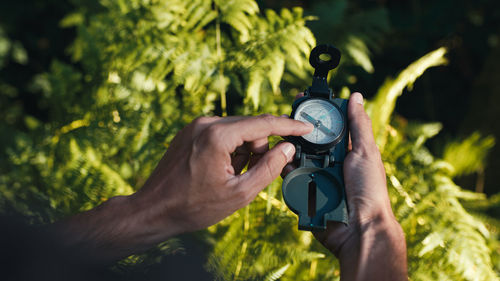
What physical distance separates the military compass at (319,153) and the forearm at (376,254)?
0.14 m

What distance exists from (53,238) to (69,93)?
5.33ft

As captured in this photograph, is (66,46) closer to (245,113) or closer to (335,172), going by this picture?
(245,113)

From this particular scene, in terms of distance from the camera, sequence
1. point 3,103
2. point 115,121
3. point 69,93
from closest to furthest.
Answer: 1. point 115,121
2. point 69,93
3. point 3,103

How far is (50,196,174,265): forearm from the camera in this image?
1.14 m

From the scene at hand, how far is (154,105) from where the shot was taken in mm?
2076

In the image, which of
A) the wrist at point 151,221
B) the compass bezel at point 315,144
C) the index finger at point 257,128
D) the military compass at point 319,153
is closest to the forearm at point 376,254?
the military compass at point 319,153

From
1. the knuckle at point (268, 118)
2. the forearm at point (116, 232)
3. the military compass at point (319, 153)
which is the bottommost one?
the forearm at point (116, 232)

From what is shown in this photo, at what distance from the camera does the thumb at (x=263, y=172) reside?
1.10 meters

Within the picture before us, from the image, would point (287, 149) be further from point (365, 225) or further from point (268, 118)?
point (365, 225)

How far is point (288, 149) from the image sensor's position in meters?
1.20

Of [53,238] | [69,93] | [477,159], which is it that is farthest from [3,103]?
[477,159]

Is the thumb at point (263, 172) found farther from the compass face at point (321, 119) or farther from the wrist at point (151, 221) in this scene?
the wrist at point (151, 221)

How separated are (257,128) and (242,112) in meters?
0.75

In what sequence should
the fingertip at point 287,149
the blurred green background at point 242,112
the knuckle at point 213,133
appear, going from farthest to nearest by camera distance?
the blurred green background at point 242,112 → the fingertip at point 287,149 → the knuckle at point 213,133
